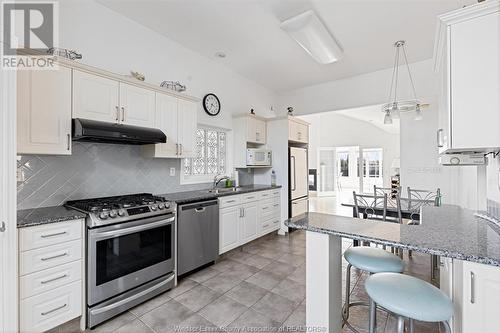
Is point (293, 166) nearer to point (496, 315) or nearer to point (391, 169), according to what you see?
point (496, 315)

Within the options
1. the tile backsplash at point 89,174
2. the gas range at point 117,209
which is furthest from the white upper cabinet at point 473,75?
the tile backsplash at point 89,174

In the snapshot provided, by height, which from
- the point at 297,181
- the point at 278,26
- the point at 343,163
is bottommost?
the point at 297,181

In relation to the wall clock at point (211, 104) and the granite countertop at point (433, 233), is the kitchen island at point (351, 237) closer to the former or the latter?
the granite countertop at point (433, 233)

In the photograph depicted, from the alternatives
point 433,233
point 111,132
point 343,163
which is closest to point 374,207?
point 433,233

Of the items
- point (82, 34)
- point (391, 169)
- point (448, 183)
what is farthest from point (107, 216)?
point (391, 169)

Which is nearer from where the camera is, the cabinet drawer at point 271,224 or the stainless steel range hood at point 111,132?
A: the stainless steel range hood at point 111,132

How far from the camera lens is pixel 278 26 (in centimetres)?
291

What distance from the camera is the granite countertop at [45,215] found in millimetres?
1637

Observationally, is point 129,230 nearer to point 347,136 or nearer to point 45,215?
point 45,215

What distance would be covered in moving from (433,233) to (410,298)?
422 millimetres

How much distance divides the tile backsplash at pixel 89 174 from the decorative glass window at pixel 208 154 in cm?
48

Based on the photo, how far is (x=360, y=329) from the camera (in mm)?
1880

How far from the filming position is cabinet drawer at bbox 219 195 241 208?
3235 mm

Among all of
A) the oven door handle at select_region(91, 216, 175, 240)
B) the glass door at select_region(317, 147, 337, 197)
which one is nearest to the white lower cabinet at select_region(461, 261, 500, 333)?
the oven door handle at select_region(91, 216, 175, 240)
